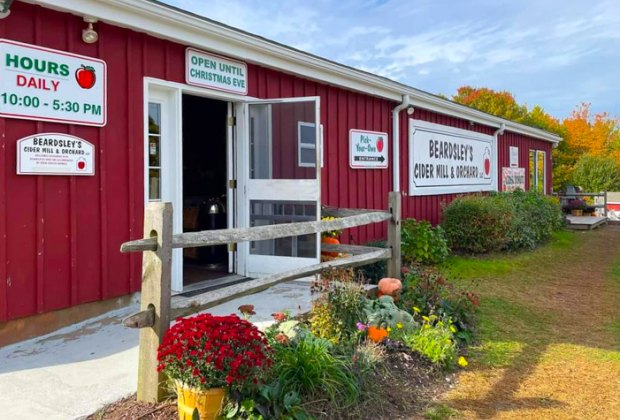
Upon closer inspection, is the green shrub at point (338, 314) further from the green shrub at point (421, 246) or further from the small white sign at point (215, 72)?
the green shrub at point (421, 246)

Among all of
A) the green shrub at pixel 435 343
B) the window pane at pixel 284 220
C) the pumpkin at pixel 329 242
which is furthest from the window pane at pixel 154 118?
the green shrub at pixel 435 343

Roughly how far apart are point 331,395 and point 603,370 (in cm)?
254

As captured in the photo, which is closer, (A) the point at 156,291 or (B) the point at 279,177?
(A) the point at 156,291

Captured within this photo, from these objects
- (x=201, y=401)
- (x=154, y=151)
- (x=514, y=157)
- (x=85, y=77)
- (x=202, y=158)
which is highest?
(x=514, y=157)

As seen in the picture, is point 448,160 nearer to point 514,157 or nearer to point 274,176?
point 514,157

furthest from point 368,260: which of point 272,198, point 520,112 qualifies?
point 520,112

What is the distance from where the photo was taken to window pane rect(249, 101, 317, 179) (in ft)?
20.0

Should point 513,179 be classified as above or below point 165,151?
above

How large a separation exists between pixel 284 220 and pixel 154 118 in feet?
5.84

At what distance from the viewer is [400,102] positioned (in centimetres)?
916

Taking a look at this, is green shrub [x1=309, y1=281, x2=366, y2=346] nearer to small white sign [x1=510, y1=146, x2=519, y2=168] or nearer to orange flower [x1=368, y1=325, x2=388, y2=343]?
orange flower [x1=368, y1=325, x2=388, y2=343]

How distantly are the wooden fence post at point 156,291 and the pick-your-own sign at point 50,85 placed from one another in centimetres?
180

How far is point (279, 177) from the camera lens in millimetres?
6152

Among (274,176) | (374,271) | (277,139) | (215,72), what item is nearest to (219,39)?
(215,72)
